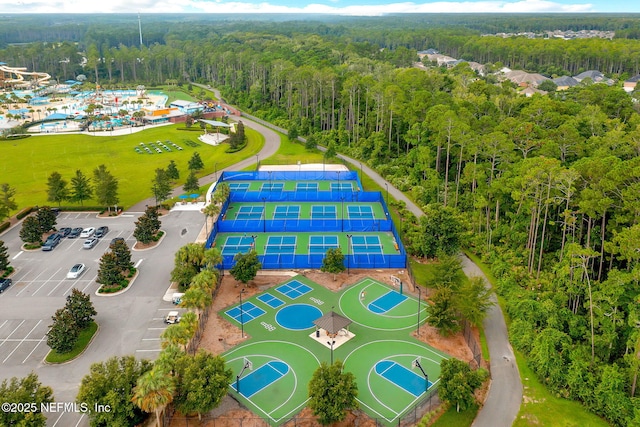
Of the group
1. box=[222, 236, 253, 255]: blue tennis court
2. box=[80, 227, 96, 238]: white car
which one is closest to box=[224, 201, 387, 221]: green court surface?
box=[222, 236, 253, 255]: blue tennis court

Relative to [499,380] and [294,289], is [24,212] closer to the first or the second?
[294,289]

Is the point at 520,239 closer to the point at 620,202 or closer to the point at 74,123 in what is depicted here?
the point at 620,202

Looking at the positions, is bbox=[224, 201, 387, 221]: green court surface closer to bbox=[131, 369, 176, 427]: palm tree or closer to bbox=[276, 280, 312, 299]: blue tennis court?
bbox=[276, 280, 312, 299]: blue tennis court

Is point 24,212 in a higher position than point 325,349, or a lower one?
higher

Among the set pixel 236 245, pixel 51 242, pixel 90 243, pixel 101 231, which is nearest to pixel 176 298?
pixel 236 245

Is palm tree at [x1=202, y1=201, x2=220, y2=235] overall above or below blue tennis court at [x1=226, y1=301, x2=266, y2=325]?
above
